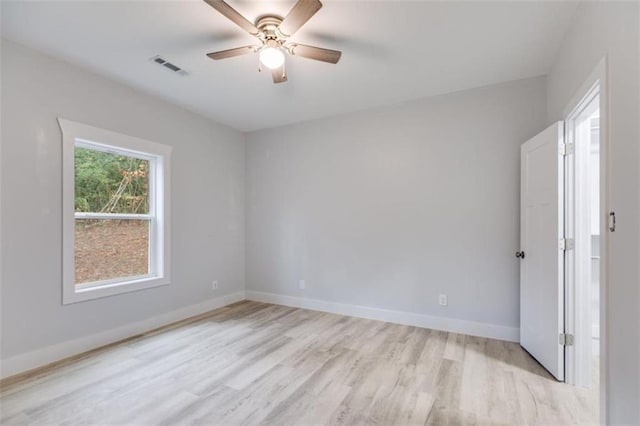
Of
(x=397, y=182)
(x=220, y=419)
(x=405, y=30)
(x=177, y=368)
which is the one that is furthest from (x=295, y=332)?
(x=405, y=30)

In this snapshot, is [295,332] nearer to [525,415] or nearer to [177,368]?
[177,368]

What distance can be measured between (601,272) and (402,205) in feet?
7.14

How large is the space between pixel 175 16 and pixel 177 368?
9.01ft

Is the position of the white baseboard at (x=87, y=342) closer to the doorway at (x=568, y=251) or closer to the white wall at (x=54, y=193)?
the white wall at (x=54, y=193)

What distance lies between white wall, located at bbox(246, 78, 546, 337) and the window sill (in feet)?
5.17

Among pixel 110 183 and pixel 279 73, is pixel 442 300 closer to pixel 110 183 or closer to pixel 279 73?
pixel 279 73

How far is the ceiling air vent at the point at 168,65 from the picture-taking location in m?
2.74

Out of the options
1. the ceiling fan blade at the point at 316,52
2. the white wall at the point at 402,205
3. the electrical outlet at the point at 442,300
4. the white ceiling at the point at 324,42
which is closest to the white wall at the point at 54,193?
the white ceiling at the point at 324,42

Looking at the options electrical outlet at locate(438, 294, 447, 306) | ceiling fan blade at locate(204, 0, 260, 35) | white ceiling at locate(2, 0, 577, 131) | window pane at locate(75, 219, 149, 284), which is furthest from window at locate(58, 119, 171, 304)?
electrical outlet at locate(438, 294, 447, 306)

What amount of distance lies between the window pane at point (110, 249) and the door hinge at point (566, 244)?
4.14 meters

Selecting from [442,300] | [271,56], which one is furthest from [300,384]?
[271,56]

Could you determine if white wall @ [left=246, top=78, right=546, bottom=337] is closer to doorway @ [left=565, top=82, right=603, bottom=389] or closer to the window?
doorway @ [left=565, top=82, right=603, bottom=389]

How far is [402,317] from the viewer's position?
372 cm

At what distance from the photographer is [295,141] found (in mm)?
4527
